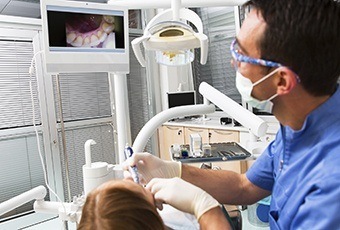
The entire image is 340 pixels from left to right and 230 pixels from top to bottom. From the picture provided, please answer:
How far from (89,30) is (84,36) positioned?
28 mm

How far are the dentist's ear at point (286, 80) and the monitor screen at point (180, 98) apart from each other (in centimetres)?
319

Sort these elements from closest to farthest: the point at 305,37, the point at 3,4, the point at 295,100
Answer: the point at 305,37 < the point at 295,100 < the point at 3,4

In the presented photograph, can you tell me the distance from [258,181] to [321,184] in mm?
462

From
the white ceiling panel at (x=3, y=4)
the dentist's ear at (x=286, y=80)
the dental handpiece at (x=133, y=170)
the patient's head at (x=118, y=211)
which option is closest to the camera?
the patient's head at (x=118, y=211)

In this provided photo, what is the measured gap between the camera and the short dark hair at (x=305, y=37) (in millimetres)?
832

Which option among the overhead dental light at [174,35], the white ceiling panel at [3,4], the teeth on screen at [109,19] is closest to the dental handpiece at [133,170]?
the overhead dental light at [174,35]

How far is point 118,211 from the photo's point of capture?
66cm

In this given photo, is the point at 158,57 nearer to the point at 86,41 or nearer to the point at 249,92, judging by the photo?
the point at 86,41

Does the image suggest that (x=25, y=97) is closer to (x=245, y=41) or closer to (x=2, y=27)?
(x=2, y=27)

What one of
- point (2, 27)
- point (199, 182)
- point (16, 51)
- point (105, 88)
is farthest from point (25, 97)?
point (199, 182)

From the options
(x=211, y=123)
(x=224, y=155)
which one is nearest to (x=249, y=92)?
(x=224, y=155)

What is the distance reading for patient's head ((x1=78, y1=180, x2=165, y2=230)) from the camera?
0.64m

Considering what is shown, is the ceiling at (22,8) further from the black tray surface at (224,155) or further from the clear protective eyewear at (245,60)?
the clear protective eyewear at (245,60)

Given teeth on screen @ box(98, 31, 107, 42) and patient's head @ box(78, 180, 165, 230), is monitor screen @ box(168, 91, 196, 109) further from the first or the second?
patient's head @ box(78, 180, 165, 230)
